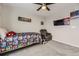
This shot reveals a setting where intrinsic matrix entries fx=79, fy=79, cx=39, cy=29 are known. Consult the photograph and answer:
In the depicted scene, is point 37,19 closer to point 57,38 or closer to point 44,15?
point 44,15

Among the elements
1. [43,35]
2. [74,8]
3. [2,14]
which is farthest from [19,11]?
[74,8]

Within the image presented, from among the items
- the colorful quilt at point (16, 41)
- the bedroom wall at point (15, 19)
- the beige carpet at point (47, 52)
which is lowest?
the beige carpet at point (47, 52)

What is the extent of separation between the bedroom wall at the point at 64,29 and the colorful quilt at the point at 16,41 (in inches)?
41.8

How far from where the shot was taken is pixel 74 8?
9.78 feet

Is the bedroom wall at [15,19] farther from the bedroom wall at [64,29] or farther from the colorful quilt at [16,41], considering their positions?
the bedroom wall at [64,29]

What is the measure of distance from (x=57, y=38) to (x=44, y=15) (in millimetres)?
1245

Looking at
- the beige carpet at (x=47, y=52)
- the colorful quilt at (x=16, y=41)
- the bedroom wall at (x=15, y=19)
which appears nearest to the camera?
the colorful quilt at (x=16, y=41)

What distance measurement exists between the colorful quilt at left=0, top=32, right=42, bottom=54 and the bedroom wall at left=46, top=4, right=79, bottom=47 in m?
1.06

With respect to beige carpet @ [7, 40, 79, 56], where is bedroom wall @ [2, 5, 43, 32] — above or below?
above

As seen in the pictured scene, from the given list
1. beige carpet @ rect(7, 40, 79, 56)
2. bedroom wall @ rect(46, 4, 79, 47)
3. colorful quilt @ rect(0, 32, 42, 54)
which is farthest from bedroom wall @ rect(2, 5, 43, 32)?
bedroom wall @ rect(46, 4, 79, 47)

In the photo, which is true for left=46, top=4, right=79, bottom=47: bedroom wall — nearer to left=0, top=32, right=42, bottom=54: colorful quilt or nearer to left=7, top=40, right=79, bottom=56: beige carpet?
left=7, top=40, right=79, bottom=56: beige carpet

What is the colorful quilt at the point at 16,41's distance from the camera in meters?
2.14

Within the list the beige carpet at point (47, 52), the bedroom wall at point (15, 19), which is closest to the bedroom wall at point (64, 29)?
the beige carpet at point (47, 52)

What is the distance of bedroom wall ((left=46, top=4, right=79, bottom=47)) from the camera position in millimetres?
2989
